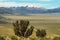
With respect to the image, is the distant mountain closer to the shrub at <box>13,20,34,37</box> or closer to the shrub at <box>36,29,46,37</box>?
the shrub at <box>36,29,46,37</box>

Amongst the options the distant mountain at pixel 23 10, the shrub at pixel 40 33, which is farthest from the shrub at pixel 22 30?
the distant mountain at pixel 23 10

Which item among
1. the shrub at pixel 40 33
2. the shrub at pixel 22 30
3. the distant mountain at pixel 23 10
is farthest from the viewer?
the distant mountain at pixel 23 10

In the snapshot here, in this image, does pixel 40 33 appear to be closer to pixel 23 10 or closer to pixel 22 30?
pixel 22 30

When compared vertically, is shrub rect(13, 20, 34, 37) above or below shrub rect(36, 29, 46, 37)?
above

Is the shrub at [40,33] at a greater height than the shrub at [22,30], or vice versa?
the shrub at [22,30]

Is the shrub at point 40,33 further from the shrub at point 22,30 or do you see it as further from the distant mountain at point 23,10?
the distant mountain at point 23,10

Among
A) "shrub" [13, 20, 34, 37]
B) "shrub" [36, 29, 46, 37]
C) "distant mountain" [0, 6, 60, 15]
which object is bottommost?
"shrub" [36, 29, 46, 37]

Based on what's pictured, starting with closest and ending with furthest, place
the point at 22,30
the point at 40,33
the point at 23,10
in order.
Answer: the point at 22,30, the point at 40,33, the point at 23,10

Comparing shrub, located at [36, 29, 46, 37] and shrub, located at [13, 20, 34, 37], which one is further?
shrub, located at [36, 29, 46, 37]

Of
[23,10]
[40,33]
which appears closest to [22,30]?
[40,33]

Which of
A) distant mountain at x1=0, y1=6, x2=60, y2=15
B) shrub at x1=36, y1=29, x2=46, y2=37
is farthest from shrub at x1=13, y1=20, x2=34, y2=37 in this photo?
distant mountain at x1=0, y1=6, x2=60, y2=15

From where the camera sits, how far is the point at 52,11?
12289 mm

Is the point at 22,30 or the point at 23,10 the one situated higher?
the point at 23,10

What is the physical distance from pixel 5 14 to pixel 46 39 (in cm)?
389
